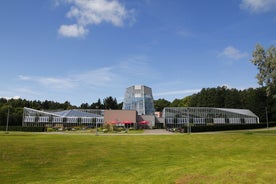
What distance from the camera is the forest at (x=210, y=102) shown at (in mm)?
84500

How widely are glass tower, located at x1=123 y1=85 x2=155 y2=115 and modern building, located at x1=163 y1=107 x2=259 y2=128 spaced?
53.9 feet

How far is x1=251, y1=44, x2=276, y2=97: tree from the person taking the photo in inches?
1556

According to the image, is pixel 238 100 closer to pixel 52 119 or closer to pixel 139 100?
pixel 139 100

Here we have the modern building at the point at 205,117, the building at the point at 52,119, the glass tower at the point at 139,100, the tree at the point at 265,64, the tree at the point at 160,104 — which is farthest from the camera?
the tree at the point at 160,104

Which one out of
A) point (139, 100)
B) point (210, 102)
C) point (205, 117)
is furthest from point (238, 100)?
point (139, 100)

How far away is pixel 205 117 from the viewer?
7531 centimetres

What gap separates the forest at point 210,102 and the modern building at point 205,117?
799cm

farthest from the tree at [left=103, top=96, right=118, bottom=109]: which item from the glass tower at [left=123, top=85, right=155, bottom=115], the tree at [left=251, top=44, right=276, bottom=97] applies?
the tree at [left=251, top=44, right=276, bottom=97]

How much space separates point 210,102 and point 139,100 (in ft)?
133

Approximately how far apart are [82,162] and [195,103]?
366 ft

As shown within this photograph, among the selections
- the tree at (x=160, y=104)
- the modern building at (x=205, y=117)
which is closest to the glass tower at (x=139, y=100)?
the modern building at (x=205, y=117)

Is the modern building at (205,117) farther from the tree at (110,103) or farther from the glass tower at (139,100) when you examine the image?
the tree at (110,103)

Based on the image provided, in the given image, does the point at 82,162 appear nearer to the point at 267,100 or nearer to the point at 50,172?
the point at 50,172

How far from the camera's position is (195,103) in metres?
121
